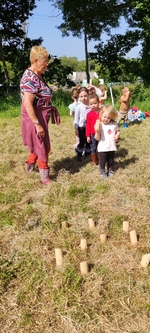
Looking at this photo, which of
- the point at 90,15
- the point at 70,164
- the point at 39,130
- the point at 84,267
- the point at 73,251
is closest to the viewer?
the point at 84,267

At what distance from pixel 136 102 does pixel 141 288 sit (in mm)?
9852

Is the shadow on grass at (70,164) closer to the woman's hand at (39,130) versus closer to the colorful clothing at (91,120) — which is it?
the colorful clothing at (91,120)

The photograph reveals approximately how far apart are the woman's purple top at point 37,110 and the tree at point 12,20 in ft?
34.2

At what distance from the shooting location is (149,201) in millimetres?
4027

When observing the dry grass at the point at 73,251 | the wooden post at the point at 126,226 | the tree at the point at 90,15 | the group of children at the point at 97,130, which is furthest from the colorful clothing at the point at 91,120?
the tree at the point at 90,15

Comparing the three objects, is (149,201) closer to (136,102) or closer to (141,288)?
(141,288)

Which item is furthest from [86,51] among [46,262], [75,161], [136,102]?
[46,262]

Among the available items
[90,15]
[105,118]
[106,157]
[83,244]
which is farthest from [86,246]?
[90,15]

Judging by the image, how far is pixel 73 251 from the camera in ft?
9.86

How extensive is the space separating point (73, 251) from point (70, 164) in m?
2.81

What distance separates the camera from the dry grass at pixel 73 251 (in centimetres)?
231

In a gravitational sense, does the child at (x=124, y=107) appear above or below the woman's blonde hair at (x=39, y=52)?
below

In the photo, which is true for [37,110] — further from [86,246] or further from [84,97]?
[86,246]

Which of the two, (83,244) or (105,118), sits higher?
(105,118)
